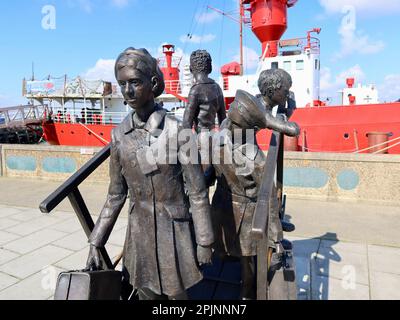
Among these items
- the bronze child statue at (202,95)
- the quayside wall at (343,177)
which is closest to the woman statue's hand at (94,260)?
the bronze child statue at (202,95)

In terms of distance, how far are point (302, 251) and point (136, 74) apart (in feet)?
10.9

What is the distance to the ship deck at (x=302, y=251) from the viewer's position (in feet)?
10.2

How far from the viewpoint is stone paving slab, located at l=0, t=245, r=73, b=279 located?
361 centimetres

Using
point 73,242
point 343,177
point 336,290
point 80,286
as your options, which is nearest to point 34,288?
point 73,242

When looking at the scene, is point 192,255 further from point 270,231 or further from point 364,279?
point 364,279

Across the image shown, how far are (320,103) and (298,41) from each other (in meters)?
2.60

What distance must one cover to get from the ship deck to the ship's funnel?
805cm

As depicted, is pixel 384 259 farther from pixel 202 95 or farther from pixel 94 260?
pixel 94 260

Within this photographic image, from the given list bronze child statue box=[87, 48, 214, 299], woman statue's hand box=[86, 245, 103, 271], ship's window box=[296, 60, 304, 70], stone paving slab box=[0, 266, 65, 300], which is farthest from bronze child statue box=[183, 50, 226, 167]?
ship's window box=[296, 60, 304, 70]

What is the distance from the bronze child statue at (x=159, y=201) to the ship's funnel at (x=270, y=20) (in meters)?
11.5

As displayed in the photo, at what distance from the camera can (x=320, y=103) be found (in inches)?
455

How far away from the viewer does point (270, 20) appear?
1230 centimetres
